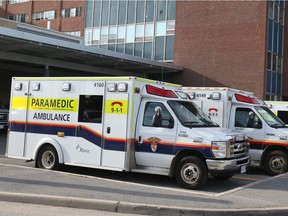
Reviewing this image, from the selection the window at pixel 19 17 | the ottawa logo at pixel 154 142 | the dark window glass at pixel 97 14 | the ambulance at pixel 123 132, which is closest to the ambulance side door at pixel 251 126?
the ambulance at pixel 123 132

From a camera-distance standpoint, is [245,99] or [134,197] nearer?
[134,197]

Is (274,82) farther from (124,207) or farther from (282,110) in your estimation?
(124,207)

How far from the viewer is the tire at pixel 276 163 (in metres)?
11.8

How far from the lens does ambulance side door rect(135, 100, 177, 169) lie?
9500 mm

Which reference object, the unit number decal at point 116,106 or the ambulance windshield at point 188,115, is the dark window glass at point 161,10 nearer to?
the ambulance windshield at point 188,115

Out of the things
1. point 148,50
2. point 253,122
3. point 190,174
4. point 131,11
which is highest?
point 131,11

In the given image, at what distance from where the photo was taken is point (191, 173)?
9172 millimetres

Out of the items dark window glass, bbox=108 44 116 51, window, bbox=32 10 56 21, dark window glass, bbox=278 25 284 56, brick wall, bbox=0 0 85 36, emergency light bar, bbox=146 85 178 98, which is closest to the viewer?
emergency light bar, bbox=146 85 178 98

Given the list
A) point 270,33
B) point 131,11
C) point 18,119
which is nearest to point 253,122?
point 18,119

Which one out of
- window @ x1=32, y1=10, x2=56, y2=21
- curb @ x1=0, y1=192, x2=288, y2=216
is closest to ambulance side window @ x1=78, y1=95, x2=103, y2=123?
curb @ x1=0, y1=192, x2=288, y2=216

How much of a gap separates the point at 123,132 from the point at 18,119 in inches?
137

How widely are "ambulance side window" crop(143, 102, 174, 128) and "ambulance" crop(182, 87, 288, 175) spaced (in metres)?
3.47

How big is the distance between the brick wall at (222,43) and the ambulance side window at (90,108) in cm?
2222

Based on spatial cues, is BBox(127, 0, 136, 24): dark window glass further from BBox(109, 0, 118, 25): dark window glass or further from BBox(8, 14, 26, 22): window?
BBox(8, 14, 26, 22): window
